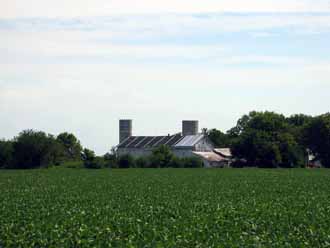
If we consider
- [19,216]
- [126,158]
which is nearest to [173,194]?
[19,216]

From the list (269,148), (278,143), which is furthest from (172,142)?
(269,148)

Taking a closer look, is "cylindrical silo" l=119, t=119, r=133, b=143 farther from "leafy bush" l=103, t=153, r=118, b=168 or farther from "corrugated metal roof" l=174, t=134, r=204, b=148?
"leafy bush" l=103, t=153, r=118, b=168

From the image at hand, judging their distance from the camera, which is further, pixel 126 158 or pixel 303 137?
pixel 303 137

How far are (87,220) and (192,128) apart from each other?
519 ft

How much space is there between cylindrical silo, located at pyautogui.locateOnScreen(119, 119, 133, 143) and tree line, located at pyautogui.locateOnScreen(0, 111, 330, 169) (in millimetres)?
63130

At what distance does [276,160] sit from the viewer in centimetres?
11969

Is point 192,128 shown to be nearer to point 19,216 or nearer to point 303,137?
point 303,137

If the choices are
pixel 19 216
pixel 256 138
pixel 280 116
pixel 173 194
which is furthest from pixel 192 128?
pixel 19 216

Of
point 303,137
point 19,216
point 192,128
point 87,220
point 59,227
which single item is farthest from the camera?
point 192,128

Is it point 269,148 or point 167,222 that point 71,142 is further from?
point 167,222

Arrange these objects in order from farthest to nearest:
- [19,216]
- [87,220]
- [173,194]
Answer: [173,194] → [19,216] → [87,220]

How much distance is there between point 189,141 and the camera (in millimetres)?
165250

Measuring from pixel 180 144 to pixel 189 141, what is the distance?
2180 millimetres

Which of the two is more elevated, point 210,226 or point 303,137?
point 303,137
